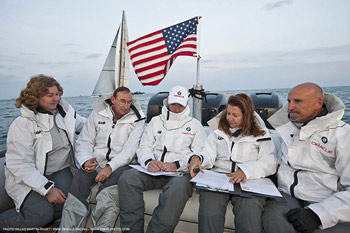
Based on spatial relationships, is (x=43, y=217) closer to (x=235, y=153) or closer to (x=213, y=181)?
(x=213, y=181)

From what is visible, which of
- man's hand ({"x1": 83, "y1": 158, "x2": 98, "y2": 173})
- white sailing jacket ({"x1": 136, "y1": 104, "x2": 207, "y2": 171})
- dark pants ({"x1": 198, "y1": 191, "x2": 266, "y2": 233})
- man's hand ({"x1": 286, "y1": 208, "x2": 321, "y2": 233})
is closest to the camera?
man's hand ({"x1": 286, "y1": 208, "x2": 321, "y2": 233})

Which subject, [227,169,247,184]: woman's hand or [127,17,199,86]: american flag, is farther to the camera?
[127,17,199,86]: american flag

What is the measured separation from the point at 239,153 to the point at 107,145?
163 cm

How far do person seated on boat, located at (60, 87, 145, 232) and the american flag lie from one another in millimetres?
1054

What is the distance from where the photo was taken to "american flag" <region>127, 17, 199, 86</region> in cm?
370

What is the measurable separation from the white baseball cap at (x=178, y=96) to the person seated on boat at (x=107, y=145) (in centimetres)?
53

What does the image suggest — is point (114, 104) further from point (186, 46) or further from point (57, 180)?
point (186, 46)

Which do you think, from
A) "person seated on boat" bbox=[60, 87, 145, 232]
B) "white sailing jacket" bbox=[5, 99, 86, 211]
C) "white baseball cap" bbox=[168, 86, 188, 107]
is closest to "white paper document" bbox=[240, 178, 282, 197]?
"white baseball cap" bbox=[168, 86, 188, 107]

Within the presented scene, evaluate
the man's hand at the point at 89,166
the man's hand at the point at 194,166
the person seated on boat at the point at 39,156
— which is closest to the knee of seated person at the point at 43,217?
the person seated on boat at the point at 39,156

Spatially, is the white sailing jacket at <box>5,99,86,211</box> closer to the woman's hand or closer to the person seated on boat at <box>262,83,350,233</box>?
the woman's hand

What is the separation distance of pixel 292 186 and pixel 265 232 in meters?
0.51

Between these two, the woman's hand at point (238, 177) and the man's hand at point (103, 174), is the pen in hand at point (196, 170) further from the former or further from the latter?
the man's hand at point (103, 174)

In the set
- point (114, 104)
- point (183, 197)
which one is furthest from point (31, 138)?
point (183, 197)

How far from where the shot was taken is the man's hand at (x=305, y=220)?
163 centimetres
